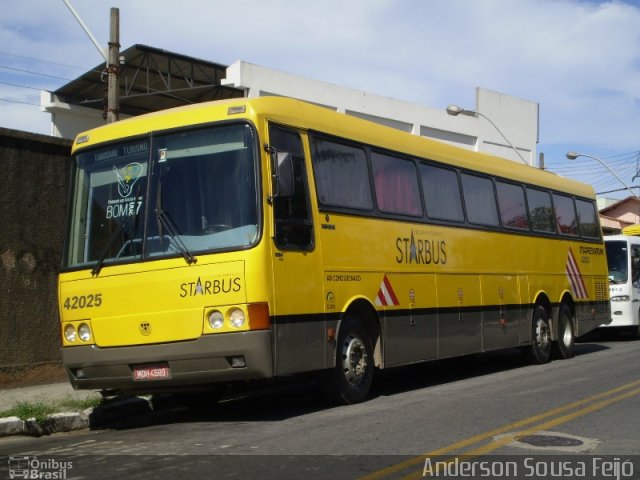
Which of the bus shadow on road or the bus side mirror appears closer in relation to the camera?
the bus side mirror

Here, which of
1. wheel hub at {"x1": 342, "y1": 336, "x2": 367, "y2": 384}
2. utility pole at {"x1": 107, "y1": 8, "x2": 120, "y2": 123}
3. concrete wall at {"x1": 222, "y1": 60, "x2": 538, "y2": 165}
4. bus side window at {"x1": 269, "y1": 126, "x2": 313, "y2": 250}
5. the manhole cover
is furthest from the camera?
concrete wall at {"x1": 222, "y1": 60, "x2": 538, "y2": 165}

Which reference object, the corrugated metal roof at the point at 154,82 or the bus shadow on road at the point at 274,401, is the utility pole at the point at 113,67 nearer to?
the bus shadow on road at the point at 274,401

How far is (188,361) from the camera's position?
314 inches

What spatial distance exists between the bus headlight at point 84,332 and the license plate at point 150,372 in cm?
74

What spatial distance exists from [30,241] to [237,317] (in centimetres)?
546

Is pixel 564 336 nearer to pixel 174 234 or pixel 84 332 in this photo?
pixel 174 234

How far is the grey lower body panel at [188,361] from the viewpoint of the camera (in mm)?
7836

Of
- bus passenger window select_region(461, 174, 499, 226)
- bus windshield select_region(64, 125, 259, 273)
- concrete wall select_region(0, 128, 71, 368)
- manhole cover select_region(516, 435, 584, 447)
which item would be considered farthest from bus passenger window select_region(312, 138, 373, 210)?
concrete wall select_region(0, 128, 71, 368)

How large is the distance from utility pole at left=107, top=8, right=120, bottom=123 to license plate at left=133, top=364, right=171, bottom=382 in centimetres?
606

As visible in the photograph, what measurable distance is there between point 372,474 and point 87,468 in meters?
2.36

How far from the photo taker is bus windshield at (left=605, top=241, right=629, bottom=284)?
808 inches

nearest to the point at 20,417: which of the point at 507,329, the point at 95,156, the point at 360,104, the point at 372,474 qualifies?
the point at 95,156

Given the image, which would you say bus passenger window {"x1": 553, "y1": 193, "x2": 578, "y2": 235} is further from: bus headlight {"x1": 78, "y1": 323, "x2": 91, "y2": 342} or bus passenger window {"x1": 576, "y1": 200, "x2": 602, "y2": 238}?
bus headlight {"x1": 78, "y1": 323, "x2": 91, "y2": 342}

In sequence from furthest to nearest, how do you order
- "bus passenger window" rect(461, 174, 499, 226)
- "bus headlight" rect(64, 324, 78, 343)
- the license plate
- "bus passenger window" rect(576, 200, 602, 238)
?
"bus passenger window" rect(576, 200, 602, 238), "bus passenger window" rect(461, 174, 499, 226), "bus headlight" rect(64, 324, 78, 343), the license plate
